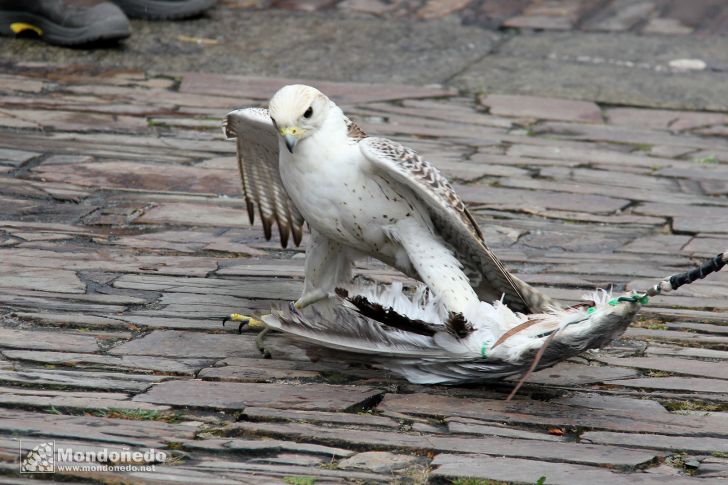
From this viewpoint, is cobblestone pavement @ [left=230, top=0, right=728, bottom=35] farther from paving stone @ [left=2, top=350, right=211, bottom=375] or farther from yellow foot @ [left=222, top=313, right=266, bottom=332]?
paving stone @ [left=2, top=350, right=211, bottom=375]

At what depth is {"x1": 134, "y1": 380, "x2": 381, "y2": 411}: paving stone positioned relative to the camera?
3432 mm

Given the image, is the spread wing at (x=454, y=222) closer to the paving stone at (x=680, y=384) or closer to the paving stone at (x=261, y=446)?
the paving stone at (x=680, y=384)

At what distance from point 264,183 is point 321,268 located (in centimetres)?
88

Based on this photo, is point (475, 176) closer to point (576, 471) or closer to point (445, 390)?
point (445, 390)

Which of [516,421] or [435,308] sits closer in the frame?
[516,421]

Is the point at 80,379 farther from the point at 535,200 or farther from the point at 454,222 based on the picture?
the point at 535,200

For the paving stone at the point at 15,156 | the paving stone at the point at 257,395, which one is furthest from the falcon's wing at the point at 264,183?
the paving stone at the point at 15,156

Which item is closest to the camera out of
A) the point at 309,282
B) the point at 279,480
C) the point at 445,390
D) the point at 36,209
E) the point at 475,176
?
the point at 279,480

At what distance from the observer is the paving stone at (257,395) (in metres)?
3.43

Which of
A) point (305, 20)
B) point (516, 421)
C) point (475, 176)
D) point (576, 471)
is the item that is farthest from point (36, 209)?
point (305, 20)

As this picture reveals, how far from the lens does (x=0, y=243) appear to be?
4859 mm

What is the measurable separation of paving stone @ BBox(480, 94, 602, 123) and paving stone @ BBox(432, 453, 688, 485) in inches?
176

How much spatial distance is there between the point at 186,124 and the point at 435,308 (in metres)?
3.35

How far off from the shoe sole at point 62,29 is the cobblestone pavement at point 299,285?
0.33 meters
